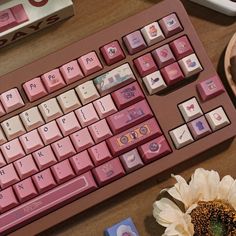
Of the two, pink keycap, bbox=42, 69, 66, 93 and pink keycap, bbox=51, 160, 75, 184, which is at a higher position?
pink keycap, bbox=42, 69, 66, 93

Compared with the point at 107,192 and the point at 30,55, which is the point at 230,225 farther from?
the point at 30,55

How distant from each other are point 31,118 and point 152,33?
0.18 meters

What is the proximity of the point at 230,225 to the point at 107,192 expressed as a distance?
0.15m

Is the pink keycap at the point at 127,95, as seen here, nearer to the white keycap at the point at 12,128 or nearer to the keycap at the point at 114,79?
the keycap at the point at 114,79

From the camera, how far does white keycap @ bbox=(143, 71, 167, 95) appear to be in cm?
72

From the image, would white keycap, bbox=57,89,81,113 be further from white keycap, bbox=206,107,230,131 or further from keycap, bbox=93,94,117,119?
white keycap, bbox=206,107,230,131

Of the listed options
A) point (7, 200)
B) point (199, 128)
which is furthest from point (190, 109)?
point (7, 200)

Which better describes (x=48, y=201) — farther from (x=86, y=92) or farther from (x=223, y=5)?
(x=223, y=5)

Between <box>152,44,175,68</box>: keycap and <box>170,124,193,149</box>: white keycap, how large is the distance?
0.26ft

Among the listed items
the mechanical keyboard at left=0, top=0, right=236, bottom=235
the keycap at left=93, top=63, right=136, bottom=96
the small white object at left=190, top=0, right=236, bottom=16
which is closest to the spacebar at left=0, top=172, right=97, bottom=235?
the mechanical keyboard at left=0, top=0, right=236, bottom=235

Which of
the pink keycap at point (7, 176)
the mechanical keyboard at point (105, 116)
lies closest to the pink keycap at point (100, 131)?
the mechanical keyboard at point (105, 116)

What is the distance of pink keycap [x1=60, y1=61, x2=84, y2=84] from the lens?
2.34 feet

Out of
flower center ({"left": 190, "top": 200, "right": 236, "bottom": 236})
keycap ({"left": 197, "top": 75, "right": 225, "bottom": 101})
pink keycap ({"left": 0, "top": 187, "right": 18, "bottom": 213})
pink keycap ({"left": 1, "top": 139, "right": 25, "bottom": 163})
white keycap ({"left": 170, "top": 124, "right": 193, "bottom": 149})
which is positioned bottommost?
flower center ({"left": 190, "top": 200, "right": 236, "bottom": 236})

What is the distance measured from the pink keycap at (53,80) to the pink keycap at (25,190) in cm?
11
